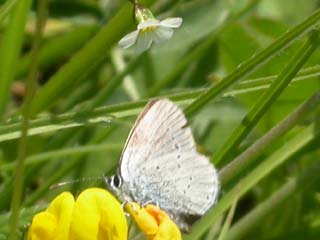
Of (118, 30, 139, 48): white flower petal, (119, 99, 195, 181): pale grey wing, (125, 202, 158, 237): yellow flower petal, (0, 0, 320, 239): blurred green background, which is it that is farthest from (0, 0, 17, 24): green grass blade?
(125, 202, 158, 237): yellow flower petal

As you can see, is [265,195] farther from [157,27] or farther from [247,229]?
[157,27]

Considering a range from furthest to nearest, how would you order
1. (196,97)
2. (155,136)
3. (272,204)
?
(272,204)
(196,97)
(155,136)

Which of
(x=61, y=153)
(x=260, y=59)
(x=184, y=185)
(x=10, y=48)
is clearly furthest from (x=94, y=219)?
(x=10, y=48)

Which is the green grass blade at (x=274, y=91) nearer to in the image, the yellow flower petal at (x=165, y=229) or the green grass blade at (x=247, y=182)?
the green grass blade at (x=247, y=182)

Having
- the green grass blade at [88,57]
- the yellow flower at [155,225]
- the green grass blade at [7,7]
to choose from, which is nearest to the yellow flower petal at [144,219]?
the yellow flower at [155,225]

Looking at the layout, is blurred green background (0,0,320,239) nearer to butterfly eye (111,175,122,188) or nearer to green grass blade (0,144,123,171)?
green grass blade (0,144,123,171)

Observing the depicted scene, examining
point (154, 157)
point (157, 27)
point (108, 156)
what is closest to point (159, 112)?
point (154, 157)

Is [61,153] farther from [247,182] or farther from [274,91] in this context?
[274,91]
